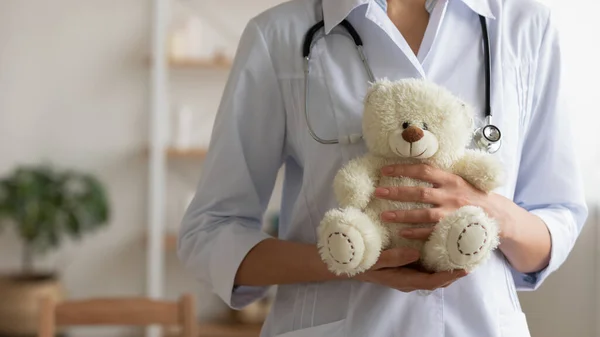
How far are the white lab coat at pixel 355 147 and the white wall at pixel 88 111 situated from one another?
2.71 m

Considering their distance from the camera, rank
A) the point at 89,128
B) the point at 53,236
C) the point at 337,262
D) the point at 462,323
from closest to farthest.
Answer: the point at 337,262, the point at 462,323, the point at 53,236, the point at 89,128

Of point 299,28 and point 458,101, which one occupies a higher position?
point 299,28

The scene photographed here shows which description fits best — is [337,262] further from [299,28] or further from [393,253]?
[299,28]

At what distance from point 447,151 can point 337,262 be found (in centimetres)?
18

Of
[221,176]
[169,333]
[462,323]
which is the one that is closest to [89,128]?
[169,333]

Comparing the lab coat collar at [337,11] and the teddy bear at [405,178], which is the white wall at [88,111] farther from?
the teddy bear at [405,178]

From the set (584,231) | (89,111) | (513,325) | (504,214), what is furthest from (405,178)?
(89,111)

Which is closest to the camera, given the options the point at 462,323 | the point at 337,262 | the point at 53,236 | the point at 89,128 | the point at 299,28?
the point at 337,262

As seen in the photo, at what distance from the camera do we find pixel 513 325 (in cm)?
95

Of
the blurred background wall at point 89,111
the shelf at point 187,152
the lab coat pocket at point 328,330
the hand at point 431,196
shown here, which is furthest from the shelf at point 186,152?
the hand at point 431,196

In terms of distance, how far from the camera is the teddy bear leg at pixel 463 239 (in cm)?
80

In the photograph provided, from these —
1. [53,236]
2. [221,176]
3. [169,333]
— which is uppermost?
[221,176]

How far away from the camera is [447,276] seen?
827mm

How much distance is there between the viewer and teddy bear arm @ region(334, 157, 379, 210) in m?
0.86
